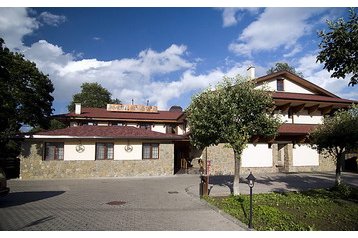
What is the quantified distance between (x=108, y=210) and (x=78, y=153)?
42.3 ft

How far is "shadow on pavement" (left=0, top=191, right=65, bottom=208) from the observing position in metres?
13.1

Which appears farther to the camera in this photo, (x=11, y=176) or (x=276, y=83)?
(x=276, y=83)

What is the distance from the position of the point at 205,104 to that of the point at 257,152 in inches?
579

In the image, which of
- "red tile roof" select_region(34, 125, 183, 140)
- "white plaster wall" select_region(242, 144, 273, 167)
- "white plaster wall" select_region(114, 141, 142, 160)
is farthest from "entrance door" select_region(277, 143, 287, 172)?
"white plaster wall" select_region(114, 141, 142, 160)

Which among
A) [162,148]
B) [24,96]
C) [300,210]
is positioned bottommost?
[300,210]

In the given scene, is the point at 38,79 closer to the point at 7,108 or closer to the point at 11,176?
the point at 7,108

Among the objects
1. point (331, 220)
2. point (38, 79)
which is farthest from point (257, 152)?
point (38, 79)

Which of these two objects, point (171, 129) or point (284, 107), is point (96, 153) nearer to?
point (171, 129)

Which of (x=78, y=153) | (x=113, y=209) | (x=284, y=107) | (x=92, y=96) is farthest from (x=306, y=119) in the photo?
(x=92, y=96)

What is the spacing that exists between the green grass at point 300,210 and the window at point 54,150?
14.3 meters

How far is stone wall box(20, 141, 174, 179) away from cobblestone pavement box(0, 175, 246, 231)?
4893mm

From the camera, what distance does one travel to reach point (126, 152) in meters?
24.5

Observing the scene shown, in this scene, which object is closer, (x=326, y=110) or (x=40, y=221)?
(x=40, y=221)

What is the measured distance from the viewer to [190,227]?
9.32 m
